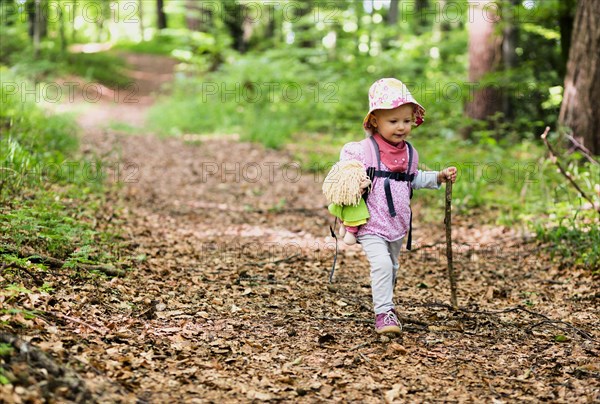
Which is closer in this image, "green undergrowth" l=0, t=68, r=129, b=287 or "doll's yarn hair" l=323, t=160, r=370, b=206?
"doll's yarn hair" l=323, t=160, r=370, b=206

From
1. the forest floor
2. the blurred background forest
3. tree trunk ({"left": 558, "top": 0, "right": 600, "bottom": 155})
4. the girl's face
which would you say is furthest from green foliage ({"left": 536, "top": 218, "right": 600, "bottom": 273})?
the girl's face

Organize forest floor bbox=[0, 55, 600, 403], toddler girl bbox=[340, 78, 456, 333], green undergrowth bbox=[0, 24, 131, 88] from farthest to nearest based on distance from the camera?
green undergrowth bbox=[0, 24, 131, 88]
toddler girl bbox=[340, 78, 456, 333]
forest floor bbox=[0, 55, 600, 403]

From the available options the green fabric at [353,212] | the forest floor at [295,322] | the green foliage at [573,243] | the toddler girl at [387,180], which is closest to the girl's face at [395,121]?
the toddler girl at [387,180]

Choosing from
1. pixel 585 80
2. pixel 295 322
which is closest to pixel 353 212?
pixel 295 322

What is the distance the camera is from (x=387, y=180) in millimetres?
3920

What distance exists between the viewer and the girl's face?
12.6 feet

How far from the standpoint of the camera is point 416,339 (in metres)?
3.89

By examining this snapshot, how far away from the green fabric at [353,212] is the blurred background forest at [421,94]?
2.45 meters

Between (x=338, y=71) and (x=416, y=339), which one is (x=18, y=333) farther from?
(x=338, y=71)

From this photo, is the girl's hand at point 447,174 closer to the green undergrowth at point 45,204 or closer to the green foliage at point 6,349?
the green undergrowth at point 45,204

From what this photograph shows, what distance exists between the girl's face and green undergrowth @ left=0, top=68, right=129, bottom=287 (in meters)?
2.41

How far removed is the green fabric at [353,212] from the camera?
12.6ft

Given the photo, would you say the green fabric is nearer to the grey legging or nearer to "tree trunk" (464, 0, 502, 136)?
the grey legging

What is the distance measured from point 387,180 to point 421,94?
864 cm
